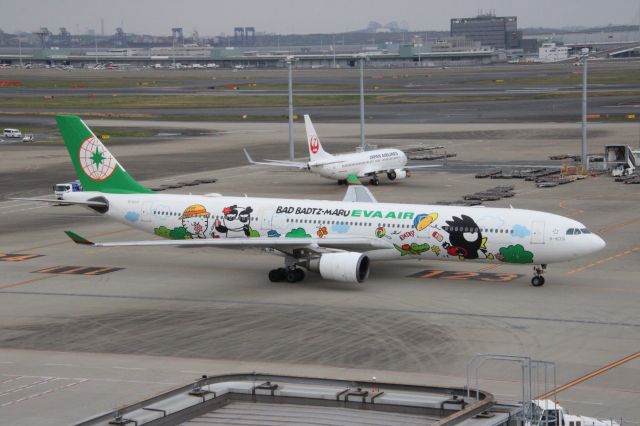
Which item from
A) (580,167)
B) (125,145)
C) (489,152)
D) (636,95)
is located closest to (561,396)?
(580,167)

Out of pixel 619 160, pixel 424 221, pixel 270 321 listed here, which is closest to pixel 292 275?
pixel 424 221

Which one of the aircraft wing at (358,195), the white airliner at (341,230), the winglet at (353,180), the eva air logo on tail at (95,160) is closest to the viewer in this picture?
the white airliner at (341,230)

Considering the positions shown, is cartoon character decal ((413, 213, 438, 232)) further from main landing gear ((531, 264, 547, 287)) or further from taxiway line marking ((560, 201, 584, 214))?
taxiway line marking ((560, 201, 584, 214))

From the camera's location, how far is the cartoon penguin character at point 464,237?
5625cm

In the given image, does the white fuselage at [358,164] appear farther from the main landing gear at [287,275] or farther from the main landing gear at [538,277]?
the main landing gear at [538,277]

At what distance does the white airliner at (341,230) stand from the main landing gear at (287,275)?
53 mm

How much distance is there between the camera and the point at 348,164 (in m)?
97.6

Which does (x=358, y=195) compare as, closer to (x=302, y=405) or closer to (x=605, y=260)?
(x=605, y=260)

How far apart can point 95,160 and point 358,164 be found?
36.9 metres

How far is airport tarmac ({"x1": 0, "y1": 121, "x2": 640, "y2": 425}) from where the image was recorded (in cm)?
Answer: 4047

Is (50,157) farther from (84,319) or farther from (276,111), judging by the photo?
(84,319)

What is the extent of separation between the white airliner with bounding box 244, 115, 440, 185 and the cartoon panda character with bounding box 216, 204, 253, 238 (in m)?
33.7

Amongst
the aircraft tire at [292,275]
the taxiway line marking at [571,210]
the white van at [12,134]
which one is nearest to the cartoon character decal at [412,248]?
the aircraft tire at [292,275]

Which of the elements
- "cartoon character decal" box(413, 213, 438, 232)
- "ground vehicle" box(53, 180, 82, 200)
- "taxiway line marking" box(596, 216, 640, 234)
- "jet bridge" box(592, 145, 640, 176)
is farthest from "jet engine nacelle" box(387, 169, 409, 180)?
"cartoon character decal" box(413, 213, 438, 232)
